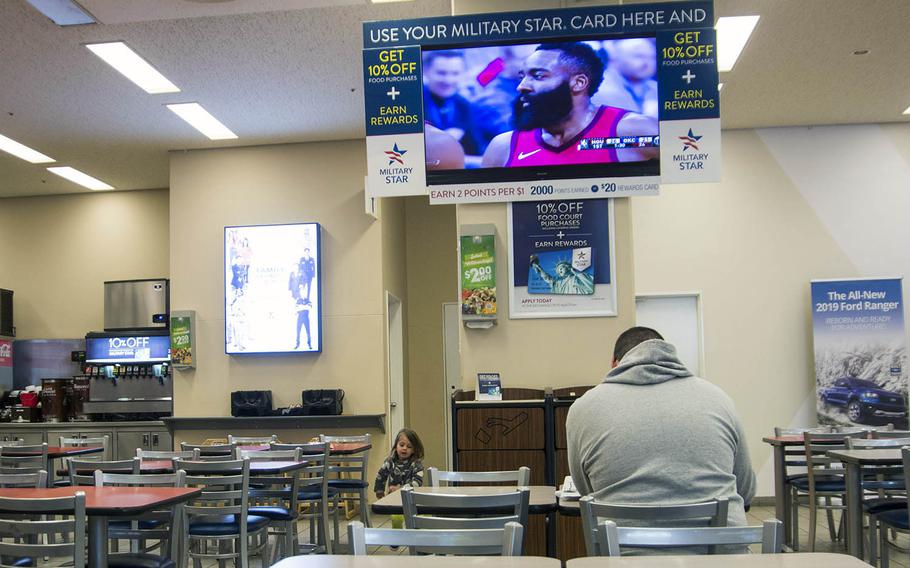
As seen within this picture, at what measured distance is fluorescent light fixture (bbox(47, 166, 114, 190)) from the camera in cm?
1171

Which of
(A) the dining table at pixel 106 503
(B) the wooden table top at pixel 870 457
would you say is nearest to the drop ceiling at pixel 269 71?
(B) the wooden table top at pixel 870 457

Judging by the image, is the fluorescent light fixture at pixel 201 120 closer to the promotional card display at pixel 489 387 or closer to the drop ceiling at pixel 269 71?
the drop ceiling at pixel 269 71

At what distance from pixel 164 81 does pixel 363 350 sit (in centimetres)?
377

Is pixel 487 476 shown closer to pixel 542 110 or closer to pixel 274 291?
pixel 542 110

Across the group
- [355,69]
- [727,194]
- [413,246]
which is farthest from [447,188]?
[413,246]

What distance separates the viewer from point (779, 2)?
709 cm

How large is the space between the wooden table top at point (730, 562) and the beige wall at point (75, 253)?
11.7 metres

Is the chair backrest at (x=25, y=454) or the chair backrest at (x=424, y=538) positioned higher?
the chair backrest at (x=424, y=538)

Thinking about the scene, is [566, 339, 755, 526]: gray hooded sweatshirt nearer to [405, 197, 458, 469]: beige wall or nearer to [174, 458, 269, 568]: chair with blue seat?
[174, 458, 269, 568]: chair with blue seat

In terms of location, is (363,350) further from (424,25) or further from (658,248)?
(424,25)

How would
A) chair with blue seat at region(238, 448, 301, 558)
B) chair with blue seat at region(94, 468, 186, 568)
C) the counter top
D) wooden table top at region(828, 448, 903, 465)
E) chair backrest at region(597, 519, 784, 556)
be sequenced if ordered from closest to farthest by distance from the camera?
1. chair backrest at region(597, 519, 784, 556)
2. chair with blue seat at region(94, 468, 186, 568)
3. wooden table top at region(828, 448, 903, 465)
4. chair with blue seat at region(238, 448, 301, 558)
5. the counter top

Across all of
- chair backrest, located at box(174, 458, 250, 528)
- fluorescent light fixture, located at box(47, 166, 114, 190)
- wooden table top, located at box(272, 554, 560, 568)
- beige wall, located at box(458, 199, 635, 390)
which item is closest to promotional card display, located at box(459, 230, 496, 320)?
beige wall, located at box(458, 199, 635, 390)

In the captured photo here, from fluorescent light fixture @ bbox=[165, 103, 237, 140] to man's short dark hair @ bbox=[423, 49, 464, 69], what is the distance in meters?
4.51

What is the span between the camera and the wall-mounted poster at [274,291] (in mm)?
10570
